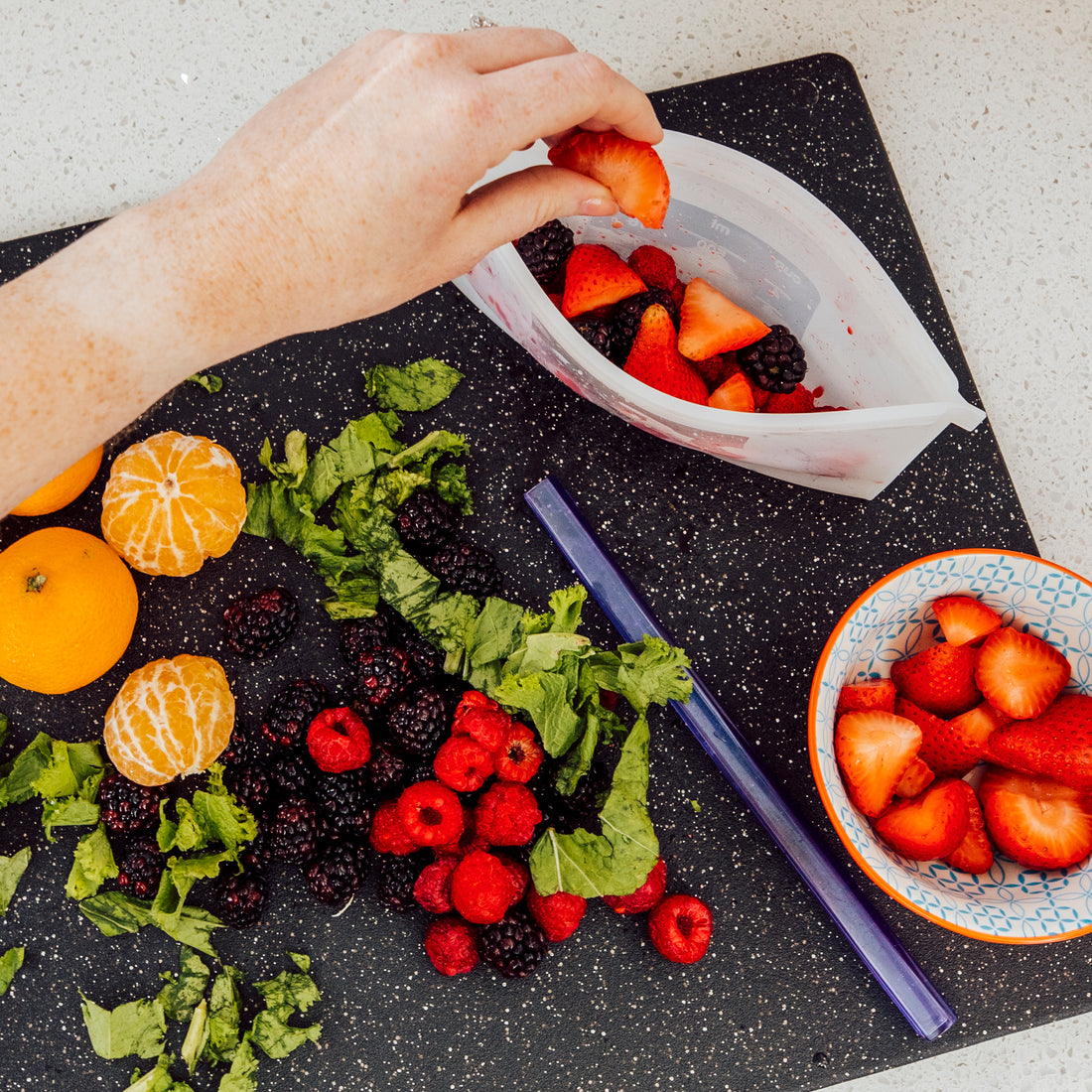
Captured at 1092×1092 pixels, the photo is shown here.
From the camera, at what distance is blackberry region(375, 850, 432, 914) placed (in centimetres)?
76

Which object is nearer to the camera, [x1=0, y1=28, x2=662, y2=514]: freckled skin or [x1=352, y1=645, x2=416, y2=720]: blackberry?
[x1=0, y1=28, x2=662, y2=514]: freckled skin

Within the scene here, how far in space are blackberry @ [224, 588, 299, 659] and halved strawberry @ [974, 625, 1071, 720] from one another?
0.58 metres

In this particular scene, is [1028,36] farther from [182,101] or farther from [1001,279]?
[182,101]

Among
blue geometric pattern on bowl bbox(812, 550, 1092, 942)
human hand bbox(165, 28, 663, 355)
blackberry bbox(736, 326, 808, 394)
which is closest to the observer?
human hand bbox(165, 28, 663, 355)

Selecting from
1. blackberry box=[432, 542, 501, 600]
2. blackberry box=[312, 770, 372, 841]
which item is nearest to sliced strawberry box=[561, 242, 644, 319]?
blackberry box=[432, 542, 501, 600]

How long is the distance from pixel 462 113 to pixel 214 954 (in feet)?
2.34

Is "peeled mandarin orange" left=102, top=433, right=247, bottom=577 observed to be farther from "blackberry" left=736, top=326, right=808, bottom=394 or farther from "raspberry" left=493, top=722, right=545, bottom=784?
"blackberry" left=736, top=326, right=808, bottom=394

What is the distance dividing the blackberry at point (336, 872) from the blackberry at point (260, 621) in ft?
0.60

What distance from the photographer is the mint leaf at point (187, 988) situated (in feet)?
2.58

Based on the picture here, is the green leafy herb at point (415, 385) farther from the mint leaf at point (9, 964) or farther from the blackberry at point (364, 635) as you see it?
the mint leaf at point (9, 964)

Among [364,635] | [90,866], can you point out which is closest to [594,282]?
[364,635]

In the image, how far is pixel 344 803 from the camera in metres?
0.77

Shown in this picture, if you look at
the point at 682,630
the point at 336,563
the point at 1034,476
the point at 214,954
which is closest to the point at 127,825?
the point at 214,954

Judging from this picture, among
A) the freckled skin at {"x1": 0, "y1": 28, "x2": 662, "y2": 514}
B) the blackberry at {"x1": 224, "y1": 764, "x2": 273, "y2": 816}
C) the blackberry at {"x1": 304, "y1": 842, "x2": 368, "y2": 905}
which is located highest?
the freckled skin at {"x1": 0, "y1": 28, "x2": 662, "y2": 514}
